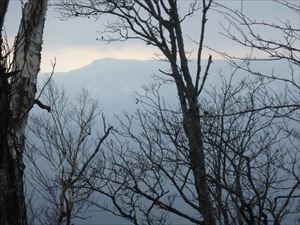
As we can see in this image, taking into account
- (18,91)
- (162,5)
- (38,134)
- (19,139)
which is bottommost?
(19,139)

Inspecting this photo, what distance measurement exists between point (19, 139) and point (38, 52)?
0.64 m

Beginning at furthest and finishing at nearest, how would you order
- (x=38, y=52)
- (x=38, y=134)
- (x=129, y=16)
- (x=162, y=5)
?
(x=38, y=134) < (x=129, y=16) < (x=162, y=5) < (x=38, y=52)

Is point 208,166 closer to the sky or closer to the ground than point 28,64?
closer to the sky

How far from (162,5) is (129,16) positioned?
64 cm

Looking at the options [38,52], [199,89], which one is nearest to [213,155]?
[199,89]

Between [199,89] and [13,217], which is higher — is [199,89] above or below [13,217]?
above

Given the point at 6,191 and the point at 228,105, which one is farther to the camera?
→ the point at 228,105

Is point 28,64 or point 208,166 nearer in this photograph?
point 28,64

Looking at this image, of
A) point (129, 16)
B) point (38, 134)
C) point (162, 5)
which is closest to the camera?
point (162, 5)

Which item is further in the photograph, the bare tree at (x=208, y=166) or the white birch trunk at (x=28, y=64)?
the bare tree at (x=208, y=166)

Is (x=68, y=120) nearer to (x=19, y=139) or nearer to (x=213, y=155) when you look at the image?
(x=213, y=155)

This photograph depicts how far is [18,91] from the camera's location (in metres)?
2.45

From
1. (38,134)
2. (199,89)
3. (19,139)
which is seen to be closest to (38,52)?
(19,139)

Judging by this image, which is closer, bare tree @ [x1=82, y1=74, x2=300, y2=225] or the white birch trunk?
the white birch trunk
